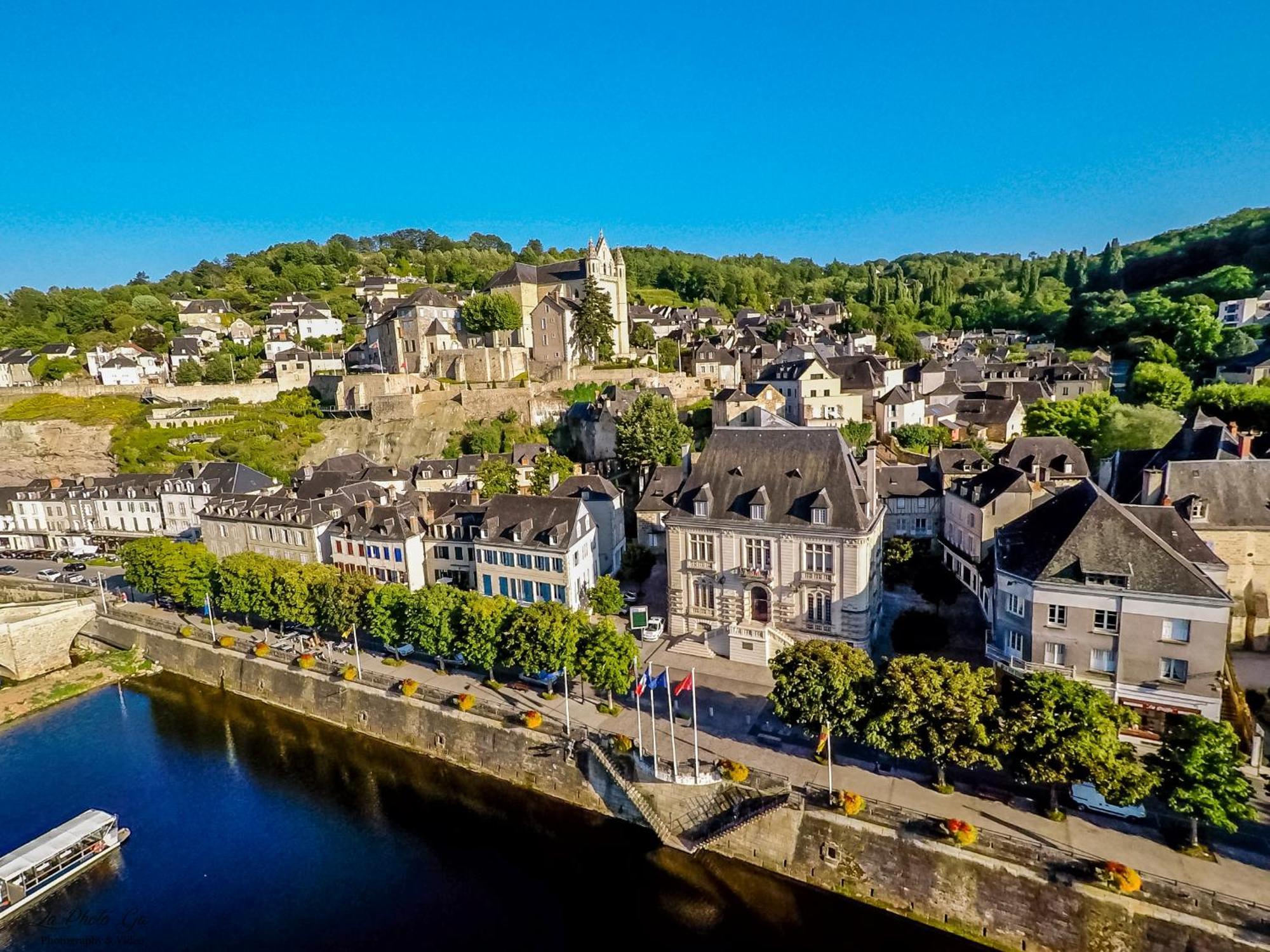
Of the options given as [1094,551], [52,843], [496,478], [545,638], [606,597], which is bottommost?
[52,843]

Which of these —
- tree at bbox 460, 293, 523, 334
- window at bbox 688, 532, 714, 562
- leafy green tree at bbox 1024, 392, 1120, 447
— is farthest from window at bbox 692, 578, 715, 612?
tree at bbox 460, 293, 523, 334

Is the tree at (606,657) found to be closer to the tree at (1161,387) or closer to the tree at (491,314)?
the tree at (1161,387)

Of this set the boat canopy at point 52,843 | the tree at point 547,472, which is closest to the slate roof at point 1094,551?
the tree at point 547,472

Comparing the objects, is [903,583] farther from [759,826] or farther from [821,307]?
[821,307]

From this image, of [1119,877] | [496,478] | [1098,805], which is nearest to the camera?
[1119,877]

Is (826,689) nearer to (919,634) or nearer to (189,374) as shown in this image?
(919,634)

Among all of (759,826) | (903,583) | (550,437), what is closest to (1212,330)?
(903,583)

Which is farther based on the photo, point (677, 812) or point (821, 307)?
point (821, 307)

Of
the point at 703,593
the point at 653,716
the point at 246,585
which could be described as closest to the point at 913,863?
the point at 653,716
